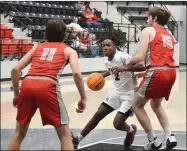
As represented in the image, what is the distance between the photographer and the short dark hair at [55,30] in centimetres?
411

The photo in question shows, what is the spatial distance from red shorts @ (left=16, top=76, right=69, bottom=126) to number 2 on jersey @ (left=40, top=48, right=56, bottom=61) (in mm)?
202

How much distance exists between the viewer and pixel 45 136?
6.18 metres

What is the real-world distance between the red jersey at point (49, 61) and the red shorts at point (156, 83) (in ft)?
4.47

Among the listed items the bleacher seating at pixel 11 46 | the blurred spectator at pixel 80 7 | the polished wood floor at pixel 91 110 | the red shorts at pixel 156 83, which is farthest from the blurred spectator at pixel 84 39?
the red shorts at pixel 156 83

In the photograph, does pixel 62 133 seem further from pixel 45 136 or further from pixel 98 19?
pixel 98 19

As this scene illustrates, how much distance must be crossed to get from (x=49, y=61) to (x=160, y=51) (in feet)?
4.96

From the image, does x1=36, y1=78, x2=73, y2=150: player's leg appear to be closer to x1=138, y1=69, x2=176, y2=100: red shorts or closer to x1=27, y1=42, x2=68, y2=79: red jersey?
x1=27, y1=42, x2=68, y2=79: red jersey

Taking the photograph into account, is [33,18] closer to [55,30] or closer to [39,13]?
[39,13]

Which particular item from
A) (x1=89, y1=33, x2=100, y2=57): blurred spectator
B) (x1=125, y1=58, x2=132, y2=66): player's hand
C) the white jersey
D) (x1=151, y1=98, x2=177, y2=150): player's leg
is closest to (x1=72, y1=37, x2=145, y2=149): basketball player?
the white jersey

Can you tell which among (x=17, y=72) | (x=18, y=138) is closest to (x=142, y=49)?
(x=17, y=72)

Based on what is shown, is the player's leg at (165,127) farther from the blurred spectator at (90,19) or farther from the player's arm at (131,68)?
the blurred spectator at (90,19)

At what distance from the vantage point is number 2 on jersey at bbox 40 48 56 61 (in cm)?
410

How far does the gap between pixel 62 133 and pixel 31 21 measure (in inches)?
569

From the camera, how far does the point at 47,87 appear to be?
3.99m
